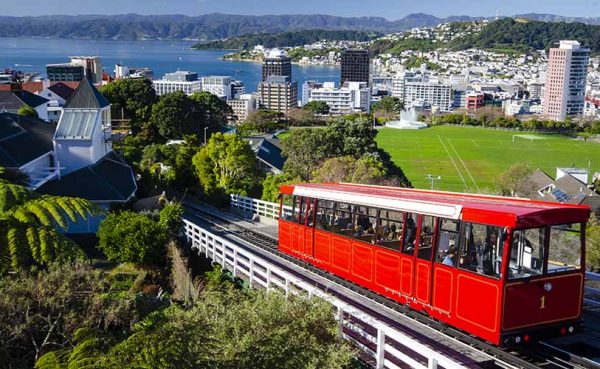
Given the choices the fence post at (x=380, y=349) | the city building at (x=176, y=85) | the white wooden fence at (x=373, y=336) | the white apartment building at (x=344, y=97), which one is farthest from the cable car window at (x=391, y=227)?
the white apartment building at (x=344, y=97)

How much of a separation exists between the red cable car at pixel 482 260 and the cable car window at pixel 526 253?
0.05ft

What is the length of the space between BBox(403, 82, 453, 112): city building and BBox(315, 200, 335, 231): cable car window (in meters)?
177

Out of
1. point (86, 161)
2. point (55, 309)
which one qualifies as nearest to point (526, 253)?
point (55, 309)

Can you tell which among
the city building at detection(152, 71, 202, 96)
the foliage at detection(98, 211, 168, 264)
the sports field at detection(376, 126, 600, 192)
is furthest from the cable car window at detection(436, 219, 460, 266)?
the city building at detection(152, 71, 202, 96)

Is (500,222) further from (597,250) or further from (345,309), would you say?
(597,250)

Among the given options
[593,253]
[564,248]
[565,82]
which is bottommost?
[565,82]

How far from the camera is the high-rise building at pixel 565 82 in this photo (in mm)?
175125

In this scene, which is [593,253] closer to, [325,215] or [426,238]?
[325,215]

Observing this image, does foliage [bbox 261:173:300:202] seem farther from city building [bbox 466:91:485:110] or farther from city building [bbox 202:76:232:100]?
city building [bbox 466:91:485:110]

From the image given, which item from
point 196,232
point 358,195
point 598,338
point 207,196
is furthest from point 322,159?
point 598,338

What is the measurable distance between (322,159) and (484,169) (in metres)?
40.5

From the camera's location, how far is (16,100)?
50125 mm

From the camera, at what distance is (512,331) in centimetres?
902

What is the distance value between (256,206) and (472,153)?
63291mm
